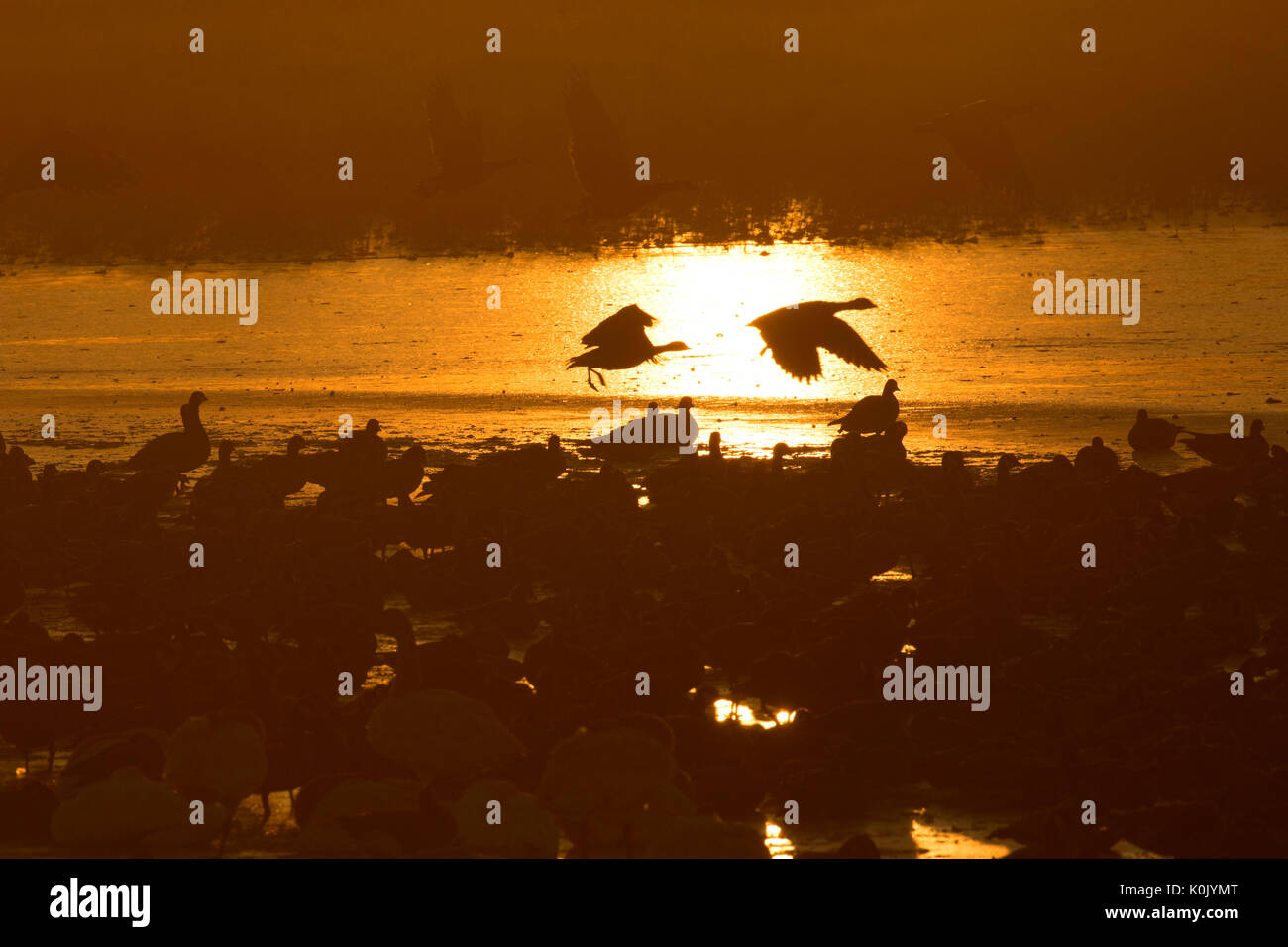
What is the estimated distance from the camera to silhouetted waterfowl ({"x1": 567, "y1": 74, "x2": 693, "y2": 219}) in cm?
1272

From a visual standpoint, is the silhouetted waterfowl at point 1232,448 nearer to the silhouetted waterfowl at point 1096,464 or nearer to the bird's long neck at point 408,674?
the silhouetted waterfowl at point 1096,464

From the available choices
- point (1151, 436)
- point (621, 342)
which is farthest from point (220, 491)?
point (1151, 436)

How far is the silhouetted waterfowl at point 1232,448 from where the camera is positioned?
1570 cm

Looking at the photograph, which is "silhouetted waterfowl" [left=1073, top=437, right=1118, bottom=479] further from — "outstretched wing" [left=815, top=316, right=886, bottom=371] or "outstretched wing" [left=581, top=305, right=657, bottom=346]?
"outstretched wing" [left=581, top=305, right=657, bottom=346]

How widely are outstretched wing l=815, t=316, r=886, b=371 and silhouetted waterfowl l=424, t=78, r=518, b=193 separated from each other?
345cm

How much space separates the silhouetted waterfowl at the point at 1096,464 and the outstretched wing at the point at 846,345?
309 centimetres

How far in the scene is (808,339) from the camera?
12.7 meters

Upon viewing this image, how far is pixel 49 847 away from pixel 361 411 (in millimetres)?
15019

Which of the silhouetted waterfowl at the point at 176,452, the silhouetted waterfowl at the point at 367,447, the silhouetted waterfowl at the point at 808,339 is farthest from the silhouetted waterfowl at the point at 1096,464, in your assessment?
the silhouetted waterfowl at the point at 176,452

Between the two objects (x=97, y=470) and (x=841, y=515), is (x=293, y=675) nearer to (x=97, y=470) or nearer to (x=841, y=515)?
(x=841, y=515)

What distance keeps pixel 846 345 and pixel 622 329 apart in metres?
2.66

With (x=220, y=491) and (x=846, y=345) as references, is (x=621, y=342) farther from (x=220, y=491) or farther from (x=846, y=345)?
(x=220, y=491)

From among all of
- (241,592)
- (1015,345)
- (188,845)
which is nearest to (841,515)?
(241,592)

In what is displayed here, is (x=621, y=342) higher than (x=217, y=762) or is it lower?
higher
